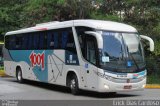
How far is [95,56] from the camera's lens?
1914 cm

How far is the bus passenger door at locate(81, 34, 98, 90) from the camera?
1917cm

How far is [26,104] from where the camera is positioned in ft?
50.1

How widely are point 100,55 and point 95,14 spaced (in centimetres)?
1763

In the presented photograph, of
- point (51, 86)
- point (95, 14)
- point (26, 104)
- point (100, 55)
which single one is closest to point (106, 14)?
point (95, 14)

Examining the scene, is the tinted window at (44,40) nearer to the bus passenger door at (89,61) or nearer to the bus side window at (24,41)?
the bus side window at (24,41)

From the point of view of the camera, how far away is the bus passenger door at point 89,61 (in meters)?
19.2

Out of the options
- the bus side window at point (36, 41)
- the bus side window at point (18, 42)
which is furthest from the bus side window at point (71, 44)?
the bus side window at point (18, 42)

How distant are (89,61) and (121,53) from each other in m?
1.34

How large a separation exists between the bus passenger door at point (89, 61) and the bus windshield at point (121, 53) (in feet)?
1.33

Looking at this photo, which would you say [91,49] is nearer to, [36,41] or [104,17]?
[36,41]

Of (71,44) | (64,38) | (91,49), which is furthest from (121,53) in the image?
(64,38)

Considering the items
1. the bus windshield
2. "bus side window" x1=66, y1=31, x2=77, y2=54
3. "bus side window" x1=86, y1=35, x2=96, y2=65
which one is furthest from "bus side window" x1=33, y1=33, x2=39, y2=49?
the bus windshield

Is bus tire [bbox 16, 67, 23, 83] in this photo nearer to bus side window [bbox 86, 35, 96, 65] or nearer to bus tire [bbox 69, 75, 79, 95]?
bus tire [bbox 69, 75, 79, 95]

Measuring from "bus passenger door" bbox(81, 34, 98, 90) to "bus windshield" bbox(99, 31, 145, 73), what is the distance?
0.40 meters
